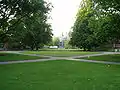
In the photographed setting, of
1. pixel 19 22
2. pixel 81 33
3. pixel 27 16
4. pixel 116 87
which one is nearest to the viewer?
pixel 116 87

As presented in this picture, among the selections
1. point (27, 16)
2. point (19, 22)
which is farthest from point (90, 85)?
point (19, 22)

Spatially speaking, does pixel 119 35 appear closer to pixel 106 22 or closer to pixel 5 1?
pixel 106 22

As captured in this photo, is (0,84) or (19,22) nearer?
(0,84)

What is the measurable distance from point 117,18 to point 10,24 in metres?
14.1

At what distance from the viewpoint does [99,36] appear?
26031 millimetres

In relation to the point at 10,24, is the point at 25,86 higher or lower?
lower

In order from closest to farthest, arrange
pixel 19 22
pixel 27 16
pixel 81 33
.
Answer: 1. pixel 27 16
2. pixel 19 22
3. pixel 81 33

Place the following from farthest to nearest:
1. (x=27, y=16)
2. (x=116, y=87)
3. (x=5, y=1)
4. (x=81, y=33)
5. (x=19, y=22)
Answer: (x=81, y=33)
(x=19, y=22)
(x=27, y=16)
(x=5, y=1)
(x=116, y=87)

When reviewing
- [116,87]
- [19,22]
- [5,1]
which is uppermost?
[5,1]

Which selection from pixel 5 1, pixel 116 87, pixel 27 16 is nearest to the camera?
pixel 116 87

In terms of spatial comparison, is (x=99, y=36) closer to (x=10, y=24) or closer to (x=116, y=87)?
(x=10, y=24)

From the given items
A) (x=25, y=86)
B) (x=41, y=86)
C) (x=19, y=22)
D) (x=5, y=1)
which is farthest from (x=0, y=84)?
(x=19, y=22)

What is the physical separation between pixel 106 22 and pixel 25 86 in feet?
56.9

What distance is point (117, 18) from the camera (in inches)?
951
